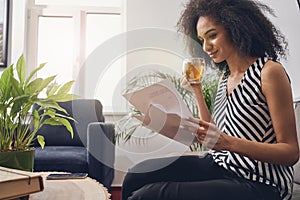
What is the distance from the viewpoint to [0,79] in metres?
0.81

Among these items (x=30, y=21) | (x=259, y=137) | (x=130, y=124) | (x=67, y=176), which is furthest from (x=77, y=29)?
(x=259, y=137)

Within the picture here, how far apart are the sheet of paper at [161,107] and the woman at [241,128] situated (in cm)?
7

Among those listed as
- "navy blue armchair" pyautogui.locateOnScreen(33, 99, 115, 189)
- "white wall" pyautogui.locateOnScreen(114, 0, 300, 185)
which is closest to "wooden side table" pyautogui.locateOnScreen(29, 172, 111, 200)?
"navy blue armchair" pyautogui.locateOnScreen(33, 99, 115, 189)

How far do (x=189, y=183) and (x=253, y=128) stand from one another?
0.25 m

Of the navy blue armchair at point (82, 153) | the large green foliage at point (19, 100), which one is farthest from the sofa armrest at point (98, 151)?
the large green foliage at point (19, 100)

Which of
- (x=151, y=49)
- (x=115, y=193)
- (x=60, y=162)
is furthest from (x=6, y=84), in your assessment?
(x=151, y=49)

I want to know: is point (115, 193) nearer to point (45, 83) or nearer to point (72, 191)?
point (72, 191)

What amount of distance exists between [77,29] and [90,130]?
1.28 meters

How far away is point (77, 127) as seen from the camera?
242 centimetres

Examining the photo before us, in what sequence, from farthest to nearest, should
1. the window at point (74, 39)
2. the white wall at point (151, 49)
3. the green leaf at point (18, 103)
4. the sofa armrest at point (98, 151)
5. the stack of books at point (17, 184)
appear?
the window at point (74, 39), the white wall at point (151, 49), the sofa armrest at point (98, 151), the green leaf at point (18, 103), the stack of books at point (17, 184)

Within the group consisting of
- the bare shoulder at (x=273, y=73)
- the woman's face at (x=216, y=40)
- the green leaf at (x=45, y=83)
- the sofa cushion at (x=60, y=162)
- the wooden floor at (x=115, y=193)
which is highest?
the woman's face at (x=216, y=40)

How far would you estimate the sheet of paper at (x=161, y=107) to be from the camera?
0.87m

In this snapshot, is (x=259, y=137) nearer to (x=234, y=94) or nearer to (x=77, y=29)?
(x=234, y=94)

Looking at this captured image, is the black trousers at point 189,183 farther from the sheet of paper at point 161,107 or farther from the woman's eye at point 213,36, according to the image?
→ the woman's eye at point 213,36
